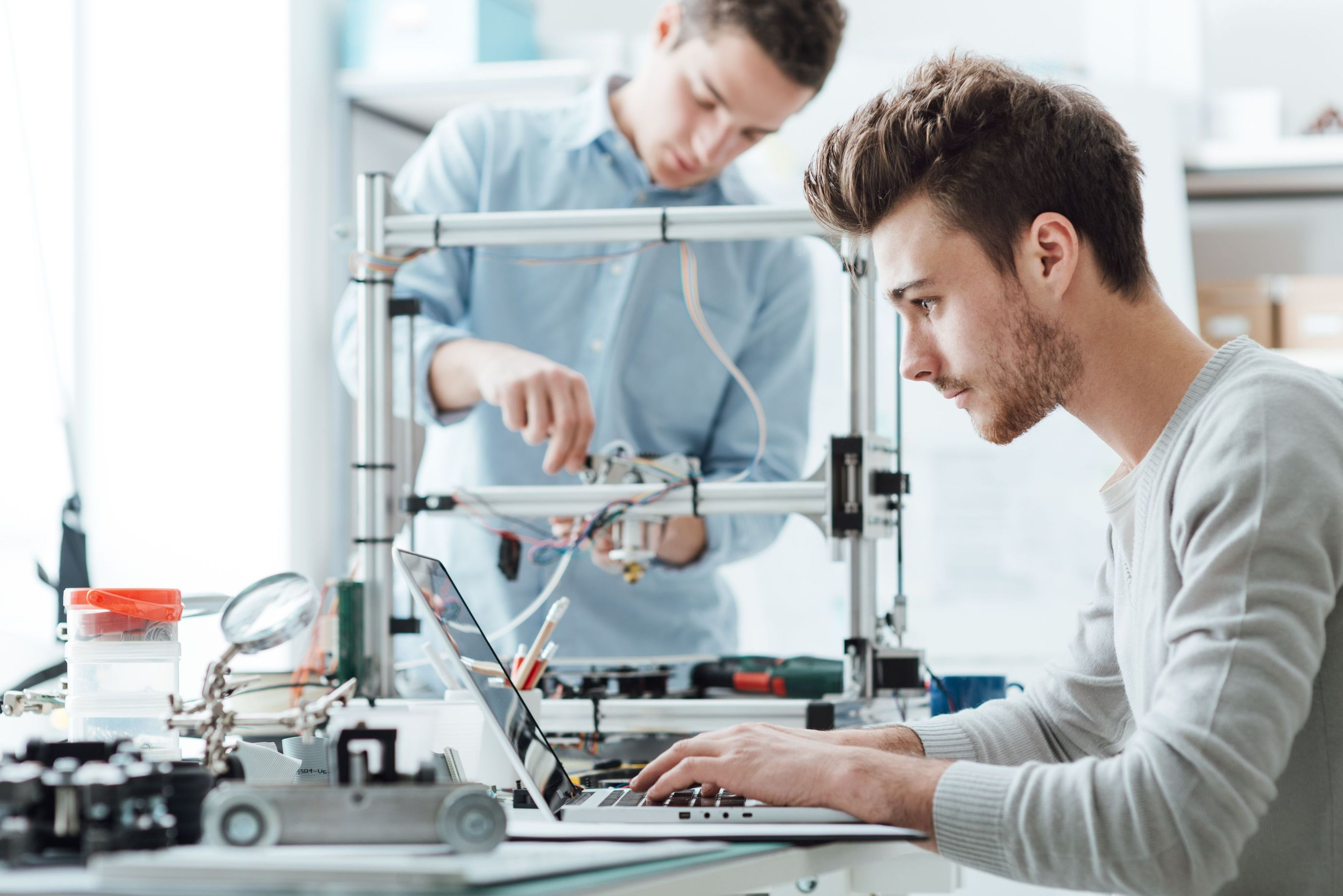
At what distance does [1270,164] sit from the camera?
269cm

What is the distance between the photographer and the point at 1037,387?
3.47 feet

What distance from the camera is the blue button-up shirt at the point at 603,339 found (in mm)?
1807

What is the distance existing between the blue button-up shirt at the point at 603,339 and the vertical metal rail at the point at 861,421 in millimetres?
301

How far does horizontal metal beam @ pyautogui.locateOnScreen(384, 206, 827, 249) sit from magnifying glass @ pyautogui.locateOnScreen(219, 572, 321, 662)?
0.71 metres

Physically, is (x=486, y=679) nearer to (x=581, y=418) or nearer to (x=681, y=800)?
(x=681, y=800)

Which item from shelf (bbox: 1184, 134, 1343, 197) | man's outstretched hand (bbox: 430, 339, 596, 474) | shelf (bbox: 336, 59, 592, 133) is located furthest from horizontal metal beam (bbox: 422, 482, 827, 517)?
shelf (bbox: 1184, 134, 1343, 197)

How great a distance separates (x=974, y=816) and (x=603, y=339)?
3.77 feet

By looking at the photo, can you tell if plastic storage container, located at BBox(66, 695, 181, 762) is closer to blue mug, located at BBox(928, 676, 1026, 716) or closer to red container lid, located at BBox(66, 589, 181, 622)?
red container lid, located at BBox(66, 589, 181, 622)

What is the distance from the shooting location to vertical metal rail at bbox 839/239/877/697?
1469 mm

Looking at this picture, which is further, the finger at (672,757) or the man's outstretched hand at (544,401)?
the man's outstretched hand at (544,401)

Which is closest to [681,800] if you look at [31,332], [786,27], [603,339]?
[603,339]

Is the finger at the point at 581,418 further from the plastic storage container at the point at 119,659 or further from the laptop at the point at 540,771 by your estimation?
the plastic storage container at the point at 119,659

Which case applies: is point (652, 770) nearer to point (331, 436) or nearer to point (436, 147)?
point (436, 147)

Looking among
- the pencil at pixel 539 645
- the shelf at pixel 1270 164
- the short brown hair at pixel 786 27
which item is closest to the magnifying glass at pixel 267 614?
the pencil at pixel 539 645
